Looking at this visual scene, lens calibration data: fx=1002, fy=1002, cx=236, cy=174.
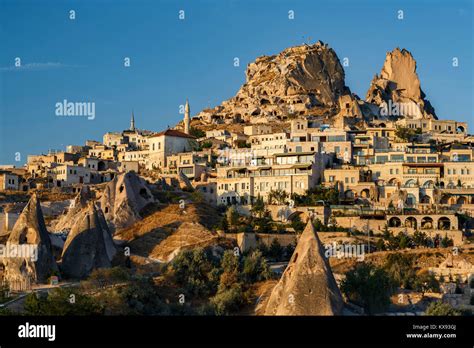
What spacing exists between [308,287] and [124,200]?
31.0m

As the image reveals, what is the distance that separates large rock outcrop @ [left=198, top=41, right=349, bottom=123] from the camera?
12912 centimetres

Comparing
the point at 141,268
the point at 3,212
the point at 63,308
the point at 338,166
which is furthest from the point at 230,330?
the point at 338,166

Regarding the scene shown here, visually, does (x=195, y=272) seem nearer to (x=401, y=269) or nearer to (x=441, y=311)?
(x=401, y=269)

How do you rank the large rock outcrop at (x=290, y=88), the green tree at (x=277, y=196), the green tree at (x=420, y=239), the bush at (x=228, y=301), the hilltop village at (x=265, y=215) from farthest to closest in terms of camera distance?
the large rock outcrop at (x=290, y=88)
the green tree at (x=277, y=196)
the green tree at (x=420, y=239)
the hilltop village at (x=265, y=215)
the bush at (x=228, y=301)

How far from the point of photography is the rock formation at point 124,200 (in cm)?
7050

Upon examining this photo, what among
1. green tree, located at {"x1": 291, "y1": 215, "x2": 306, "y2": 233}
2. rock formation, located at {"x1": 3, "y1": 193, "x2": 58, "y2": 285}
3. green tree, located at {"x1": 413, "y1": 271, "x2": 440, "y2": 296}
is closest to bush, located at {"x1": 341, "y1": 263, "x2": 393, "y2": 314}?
green tree, located at {"x1": 413, "y1": 271, "x2": 440, "y2": 296}

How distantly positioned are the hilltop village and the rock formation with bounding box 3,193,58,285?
10 centimetres

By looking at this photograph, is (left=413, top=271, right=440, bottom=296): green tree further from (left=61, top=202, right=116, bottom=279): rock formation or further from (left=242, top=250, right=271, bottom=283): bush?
(left=61, top=202, right=116, bottom=279): rock formation

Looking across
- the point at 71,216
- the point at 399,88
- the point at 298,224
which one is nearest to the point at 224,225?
the point at 298,224

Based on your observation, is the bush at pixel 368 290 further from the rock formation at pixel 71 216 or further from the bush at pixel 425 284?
the rock formation at pixel 71 216

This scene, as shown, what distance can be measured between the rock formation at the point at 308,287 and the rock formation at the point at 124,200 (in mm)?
27634

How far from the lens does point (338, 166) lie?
86.2m

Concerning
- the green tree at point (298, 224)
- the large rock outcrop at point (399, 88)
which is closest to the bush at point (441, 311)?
the green tree at point (298, 224)

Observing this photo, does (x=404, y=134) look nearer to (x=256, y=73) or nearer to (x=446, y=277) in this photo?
(x=446, y=277)
